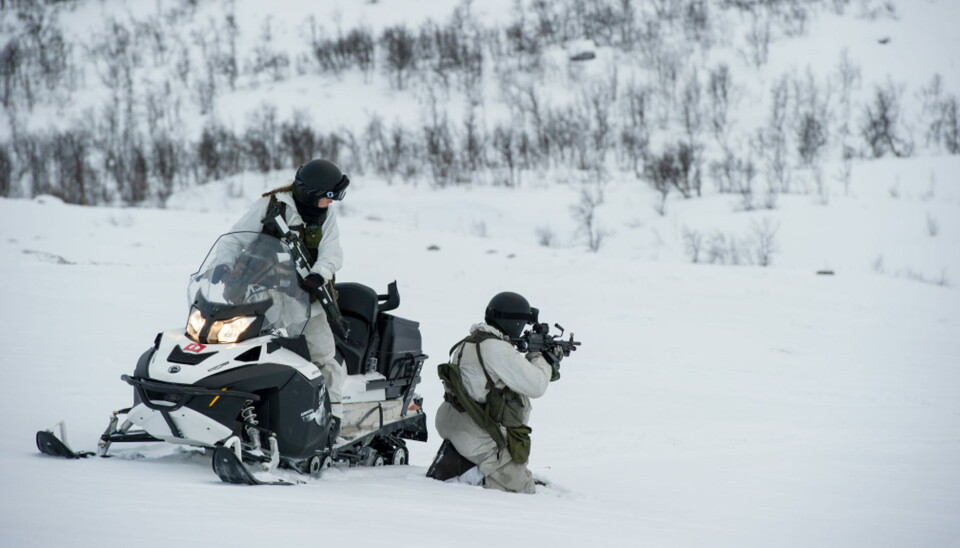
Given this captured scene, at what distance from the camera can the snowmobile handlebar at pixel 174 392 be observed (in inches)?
175

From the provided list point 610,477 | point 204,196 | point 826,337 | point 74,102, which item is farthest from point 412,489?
point 74,102

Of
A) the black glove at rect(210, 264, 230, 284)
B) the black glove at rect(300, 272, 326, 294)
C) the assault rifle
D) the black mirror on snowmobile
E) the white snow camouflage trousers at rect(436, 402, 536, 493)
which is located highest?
the black glove at rect(210, 264, 230, 284)

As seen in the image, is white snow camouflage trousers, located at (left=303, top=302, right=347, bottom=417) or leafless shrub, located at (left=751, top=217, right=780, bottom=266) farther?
leafless shrub, located at (left=751, top=217, right=780, bottom=266)

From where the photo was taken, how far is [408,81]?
3850 cm

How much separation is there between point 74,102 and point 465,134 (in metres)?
19.5

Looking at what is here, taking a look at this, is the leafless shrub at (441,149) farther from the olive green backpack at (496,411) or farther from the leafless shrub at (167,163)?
the olive green backpack at (496,411)

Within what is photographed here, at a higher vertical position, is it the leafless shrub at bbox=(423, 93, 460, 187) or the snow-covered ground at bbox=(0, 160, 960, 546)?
the leafless shrub at bbox=(423, 93, 460, 187)

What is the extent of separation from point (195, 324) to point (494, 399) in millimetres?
1899

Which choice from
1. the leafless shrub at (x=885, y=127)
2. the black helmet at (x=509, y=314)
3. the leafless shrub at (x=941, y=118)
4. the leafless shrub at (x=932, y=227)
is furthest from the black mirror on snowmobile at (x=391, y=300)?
the leafless shrub at (x=941, y=118)

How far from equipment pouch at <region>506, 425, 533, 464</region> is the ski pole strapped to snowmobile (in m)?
1.30

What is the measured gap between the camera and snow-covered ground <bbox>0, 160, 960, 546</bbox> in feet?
12.8

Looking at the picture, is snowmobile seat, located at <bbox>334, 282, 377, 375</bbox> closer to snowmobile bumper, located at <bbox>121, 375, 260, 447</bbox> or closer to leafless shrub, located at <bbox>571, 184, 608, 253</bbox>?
snowmobile bumper, located at <bbox>121, 375, 260, 447</bbox>

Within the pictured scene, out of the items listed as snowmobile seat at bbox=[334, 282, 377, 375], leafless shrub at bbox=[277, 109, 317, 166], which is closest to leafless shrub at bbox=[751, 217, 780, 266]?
snowmobile seat at bbox=[334, 282, 377, 375]

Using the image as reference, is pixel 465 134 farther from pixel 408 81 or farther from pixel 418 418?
pixel 418 418
